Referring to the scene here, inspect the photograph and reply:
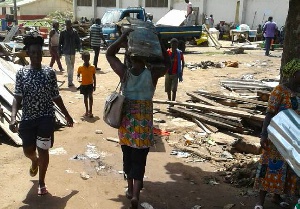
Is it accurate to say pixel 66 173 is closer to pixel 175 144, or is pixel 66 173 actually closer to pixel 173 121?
pixel 175 144

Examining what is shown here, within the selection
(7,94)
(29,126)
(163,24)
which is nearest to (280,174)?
(29,126)

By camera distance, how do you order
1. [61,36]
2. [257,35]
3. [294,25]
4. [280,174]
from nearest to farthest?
[280,174] → [294,25] → [61,36] → [257,35]

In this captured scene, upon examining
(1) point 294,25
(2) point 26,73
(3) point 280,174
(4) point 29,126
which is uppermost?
(1) point 294,25

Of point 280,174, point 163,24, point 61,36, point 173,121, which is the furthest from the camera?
point 163,24

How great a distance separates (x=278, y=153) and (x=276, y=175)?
0.24m

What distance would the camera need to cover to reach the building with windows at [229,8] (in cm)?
2806

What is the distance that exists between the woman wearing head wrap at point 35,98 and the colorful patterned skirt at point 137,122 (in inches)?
34.6

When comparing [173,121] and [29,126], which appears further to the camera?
[173,121]

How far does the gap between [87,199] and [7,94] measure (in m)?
3.34

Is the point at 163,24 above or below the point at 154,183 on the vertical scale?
above

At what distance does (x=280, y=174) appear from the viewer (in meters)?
3.76

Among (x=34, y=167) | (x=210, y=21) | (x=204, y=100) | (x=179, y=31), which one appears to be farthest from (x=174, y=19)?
(x=34, y=167)

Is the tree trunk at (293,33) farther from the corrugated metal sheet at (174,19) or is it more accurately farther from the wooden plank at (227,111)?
the corrugated metal sheet at (174,19)

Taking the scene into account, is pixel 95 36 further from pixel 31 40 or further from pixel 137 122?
pixel 137 122
